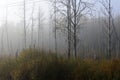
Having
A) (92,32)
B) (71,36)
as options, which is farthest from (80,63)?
(92,32)

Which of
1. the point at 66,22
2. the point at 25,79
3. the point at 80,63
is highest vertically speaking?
the point at 66,22

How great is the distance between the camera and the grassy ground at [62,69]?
26.9 ft

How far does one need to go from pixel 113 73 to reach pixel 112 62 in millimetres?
672

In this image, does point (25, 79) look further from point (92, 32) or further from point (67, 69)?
point (92, 32)

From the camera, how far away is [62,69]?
955 centimetres

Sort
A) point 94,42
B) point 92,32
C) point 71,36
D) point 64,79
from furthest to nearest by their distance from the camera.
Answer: point 92,32 → point 94,42 → point 71,36 → point 64,79

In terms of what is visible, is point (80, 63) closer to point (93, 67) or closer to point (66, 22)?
point (93, 67)

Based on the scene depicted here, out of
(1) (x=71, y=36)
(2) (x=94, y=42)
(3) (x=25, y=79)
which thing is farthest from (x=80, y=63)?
(2) (x=94, y=42)

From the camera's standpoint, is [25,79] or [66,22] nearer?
[25,79]

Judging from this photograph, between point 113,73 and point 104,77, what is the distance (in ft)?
0.92

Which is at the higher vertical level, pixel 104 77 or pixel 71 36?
pixel 71 36

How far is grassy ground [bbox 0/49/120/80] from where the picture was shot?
26.9 feet

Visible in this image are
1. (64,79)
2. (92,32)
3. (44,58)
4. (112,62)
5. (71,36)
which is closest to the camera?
(112,62)

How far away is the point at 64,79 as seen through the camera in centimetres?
919
